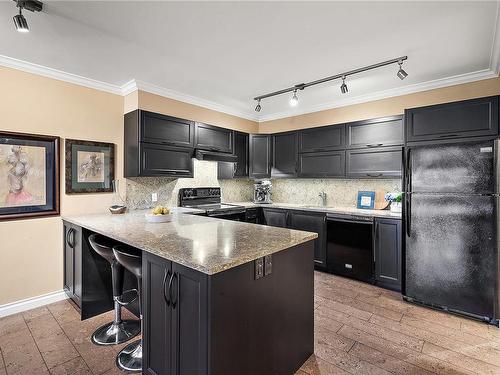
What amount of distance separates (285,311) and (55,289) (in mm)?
2763

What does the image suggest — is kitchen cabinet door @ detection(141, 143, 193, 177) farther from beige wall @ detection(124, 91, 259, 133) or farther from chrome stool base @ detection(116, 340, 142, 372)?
chrome stool base @ detection(116, 340, 142, 372)

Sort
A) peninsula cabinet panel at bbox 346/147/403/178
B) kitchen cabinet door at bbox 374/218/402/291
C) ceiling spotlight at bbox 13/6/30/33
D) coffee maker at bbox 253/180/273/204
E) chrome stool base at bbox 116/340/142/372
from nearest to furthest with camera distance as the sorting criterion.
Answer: ceiling spotlight at bbox 13/6/30/33 → chrome stool base at bbox 116/340/142/372 → kitchen cabinet door at bbox 374/218/402/291 → peninsula cabinet panel at bbox 346/147/403/178 → coffee maker at bbox 253/180/273/204

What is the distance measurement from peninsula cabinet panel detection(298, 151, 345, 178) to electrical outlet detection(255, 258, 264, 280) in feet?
9.23

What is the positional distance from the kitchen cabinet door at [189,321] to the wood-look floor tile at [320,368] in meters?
0.95

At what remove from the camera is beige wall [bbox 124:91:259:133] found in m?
3.50

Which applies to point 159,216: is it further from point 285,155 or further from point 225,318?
point 285,155

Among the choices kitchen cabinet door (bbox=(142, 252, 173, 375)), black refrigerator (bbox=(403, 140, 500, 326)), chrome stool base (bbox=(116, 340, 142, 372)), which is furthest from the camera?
black refrigerator (bbox=(403, 140, 500, 326))

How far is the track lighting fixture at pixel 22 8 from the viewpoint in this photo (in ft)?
5.98

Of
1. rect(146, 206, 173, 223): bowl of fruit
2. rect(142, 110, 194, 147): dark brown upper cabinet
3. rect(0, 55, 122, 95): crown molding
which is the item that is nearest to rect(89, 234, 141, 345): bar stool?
rect(146, 206, 173, 223): bowl of fruit

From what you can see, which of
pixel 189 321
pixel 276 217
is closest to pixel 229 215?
pixel 276 217

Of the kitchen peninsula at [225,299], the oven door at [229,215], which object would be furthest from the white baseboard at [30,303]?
the oven door at [229,215]

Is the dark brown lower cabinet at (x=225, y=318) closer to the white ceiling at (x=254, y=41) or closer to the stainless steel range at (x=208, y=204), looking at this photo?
the white ceiling at (x=254, y=41)

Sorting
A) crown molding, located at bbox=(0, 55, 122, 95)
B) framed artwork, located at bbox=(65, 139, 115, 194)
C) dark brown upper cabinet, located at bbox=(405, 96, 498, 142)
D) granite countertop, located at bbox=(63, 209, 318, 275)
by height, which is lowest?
granite countertop, located at bbox=(63, 209, 318, 275)

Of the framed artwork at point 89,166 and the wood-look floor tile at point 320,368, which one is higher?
the framed artwork at point 89,166
